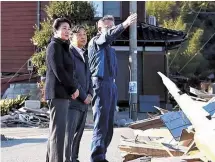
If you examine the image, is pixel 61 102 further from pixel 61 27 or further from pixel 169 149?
pixel 169 149

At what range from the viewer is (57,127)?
495 centimetres

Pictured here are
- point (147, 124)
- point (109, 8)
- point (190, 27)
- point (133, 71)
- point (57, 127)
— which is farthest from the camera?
point (190, 27)

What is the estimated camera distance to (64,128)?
498cm

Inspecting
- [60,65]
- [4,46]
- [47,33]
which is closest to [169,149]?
[60,65]

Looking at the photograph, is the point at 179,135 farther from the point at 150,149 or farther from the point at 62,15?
the point at 62,15

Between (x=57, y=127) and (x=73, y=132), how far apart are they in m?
0.63

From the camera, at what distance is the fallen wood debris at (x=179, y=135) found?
435 centimetres

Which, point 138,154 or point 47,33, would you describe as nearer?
point 138,154

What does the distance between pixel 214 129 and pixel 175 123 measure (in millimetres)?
1760

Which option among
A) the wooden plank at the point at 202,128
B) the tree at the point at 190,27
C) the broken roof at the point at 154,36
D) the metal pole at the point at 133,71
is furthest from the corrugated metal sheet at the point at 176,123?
the tree at the point at 190,27

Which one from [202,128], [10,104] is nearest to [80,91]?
[202,128]

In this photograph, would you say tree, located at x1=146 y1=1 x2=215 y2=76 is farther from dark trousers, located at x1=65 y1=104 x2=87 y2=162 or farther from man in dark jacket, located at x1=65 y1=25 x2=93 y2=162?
dark trousers, located at x1=65 y1=104 x2=87 y2=162

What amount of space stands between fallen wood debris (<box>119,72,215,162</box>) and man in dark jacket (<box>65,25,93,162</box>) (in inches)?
25.5

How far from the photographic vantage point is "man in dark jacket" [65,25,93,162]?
5.69m
